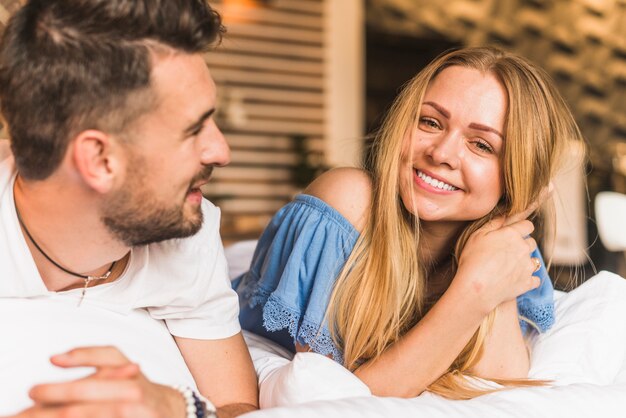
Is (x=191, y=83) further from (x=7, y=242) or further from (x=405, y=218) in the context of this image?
(x=405, y=218)

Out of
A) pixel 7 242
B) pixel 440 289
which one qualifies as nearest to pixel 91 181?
pixel 7 242

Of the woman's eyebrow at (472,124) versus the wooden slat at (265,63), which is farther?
the wooden slat at (265,63)

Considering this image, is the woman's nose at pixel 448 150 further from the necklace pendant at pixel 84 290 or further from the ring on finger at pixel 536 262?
the necklace pendant at pixel 84 290

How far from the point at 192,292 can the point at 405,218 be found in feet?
1.77

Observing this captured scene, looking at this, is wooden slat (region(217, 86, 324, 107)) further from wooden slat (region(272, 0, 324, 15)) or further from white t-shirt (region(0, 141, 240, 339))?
white t-shirt (region(0, 141, 240, 339))

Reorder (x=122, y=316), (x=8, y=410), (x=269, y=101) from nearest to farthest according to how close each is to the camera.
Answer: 1. (x=8, y=410)
2. (x=122, y=316)
3. (x=269, y=101)

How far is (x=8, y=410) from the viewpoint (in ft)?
3.65

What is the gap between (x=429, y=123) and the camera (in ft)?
5.67

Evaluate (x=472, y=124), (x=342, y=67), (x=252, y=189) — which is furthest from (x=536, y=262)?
(x=342, y=67)

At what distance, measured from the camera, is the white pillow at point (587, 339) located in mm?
1689

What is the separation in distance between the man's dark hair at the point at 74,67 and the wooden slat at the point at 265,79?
469 cm

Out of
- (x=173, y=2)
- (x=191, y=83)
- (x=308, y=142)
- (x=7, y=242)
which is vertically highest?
(x=173, y=2)

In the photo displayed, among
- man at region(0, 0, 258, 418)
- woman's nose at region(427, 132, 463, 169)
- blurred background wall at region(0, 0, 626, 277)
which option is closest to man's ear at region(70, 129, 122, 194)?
man at region(0, 0, 258, 418)

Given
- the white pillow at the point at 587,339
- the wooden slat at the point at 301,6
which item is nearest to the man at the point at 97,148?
the white pillow at the point at 587,339
